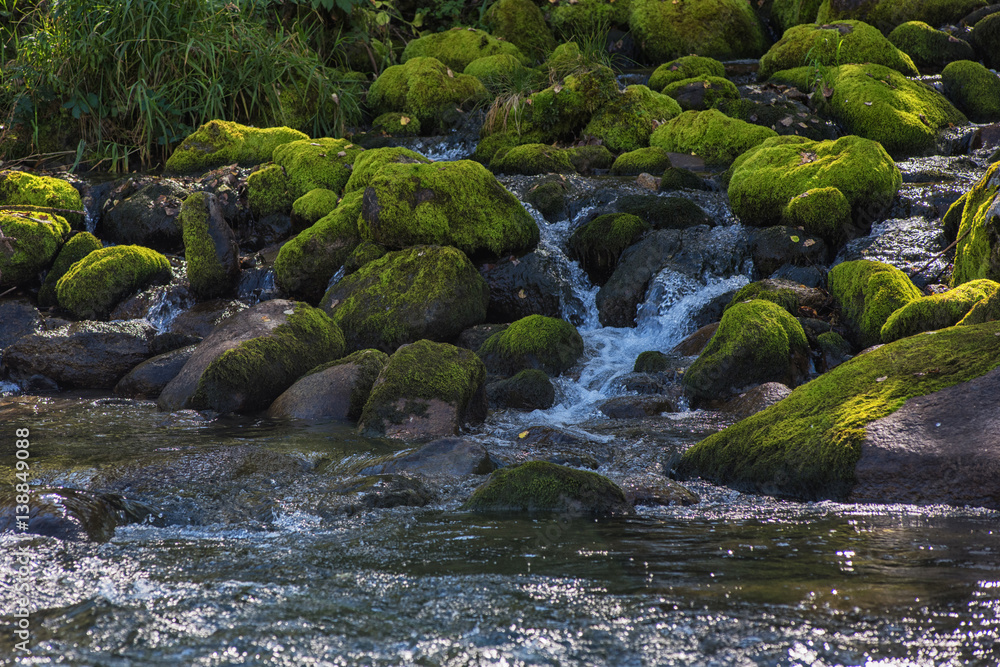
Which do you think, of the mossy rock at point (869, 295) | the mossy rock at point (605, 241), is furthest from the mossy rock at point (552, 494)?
the mossy rock at point (605, 241)

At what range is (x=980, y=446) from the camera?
3693mm

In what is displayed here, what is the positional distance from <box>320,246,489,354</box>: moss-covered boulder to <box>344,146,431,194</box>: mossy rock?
1.78m

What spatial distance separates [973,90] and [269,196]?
10.6m

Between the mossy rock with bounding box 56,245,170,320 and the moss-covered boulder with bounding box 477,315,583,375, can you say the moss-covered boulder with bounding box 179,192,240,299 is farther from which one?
the moss-covered boulder with bounding box 477,315,583,375

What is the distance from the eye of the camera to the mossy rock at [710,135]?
11031 mm

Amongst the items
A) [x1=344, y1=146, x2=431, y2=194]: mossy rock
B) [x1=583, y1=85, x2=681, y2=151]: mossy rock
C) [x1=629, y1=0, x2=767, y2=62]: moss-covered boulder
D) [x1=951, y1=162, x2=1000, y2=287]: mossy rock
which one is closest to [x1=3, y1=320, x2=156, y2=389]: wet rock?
[x1=344, y1=146, x2=431, y2=194]: mossy rock

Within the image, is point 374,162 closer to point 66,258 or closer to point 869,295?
point 66,258

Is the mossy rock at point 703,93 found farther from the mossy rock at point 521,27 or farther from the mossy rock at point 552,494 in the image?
the mossy rock at point 552,494

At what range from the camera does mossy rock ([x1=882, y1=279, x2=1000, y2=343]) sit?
18.6 ft

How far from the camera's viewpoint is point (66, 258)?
9266 mm

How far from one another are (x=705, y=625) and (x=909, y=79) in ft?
40.0

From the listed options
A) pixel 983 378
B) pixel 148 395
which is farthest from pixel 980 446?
pixel 148 395

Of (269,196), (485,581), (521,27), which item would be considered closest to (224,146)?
(269,196)

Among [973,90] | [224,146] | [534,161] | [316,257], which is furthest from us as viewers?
[973,90]
